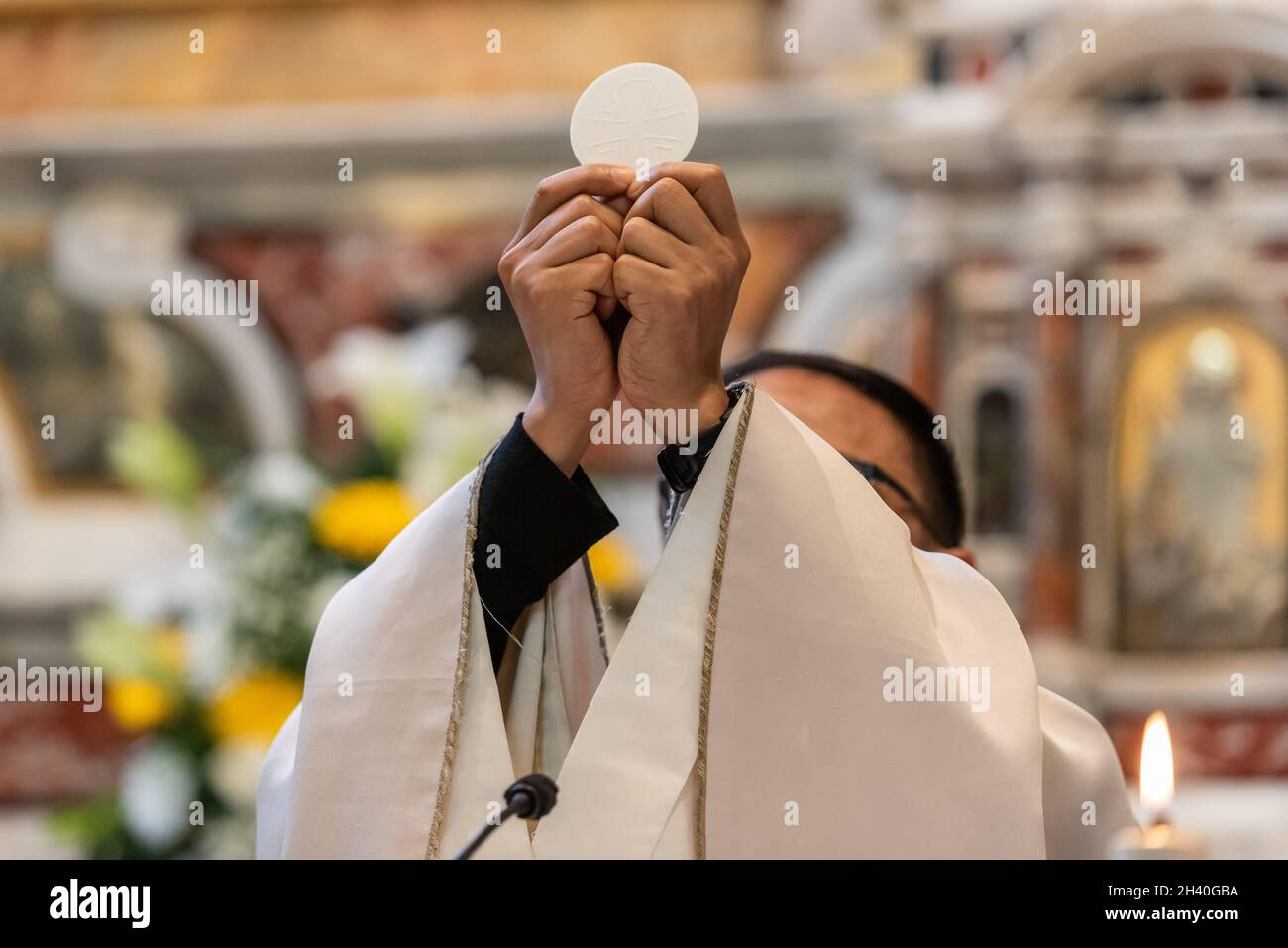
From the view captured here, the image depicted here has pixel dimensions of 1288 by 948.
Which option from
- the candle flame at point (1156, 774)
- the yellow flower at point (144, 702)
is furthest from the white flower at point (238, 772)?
the candle flame at point (1156, 774)

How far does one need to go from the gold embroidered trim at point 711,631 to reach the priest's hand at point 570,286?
10 cm

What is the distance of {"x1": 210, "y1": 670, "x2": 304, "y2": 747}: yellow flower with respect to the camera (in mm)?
2488

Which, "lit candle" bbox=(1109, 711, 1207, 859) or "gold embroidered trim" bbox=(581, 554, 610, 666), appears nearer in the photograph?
"lit candle" bbox=(1109, 711, 1207, 859)

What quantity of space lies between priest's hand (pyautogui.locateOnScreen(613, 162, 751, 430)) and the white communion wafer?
8cm

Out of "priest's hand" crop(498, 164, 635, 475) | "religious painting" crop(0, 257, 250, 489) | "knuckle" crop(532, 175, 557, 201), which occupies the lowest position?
"priest's hand" crop(498, 164, 635, 475)

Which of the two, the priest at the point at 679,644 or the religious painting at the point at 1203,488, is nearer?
the priest at the point at 679,644

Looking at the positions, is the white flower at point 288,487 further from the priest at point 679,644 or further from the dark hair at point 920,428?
the priest at point 679,644

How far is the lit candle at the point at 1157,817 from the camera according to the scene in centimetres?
98

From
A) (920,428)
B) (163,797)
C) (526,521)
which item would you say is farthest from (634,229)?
(163,797)

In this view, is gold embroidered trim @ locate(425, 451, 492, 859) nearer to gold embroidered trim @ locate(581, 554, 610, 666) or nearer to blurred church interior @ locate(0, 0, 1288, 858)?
gold embroidered trim @ locate(581, 554, 610, 666)

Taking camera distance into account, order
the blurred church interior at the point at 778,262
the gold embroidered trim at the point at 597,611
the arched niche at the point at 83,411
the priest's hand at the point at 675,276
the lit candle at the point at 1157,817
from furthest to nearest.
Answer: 1. the arched niche at the point at 83,411
2. the blurred church interior at the point at 778,262
3. the gold embroidered trim at the point at 597,611
4. the priest's hand at the point at 675,276
5. the lit candle at the point at 1157,817

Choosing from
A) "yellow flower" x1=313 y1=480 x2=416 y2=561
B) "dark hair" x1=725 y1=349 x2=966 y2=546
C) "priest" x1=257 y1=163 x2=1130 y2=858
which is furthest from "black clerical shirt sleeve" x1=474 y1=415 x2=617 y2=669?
"yellow flower" x1=313 y1=480 x2=416 y2=561

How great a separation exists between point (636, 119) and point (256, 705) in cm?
149
